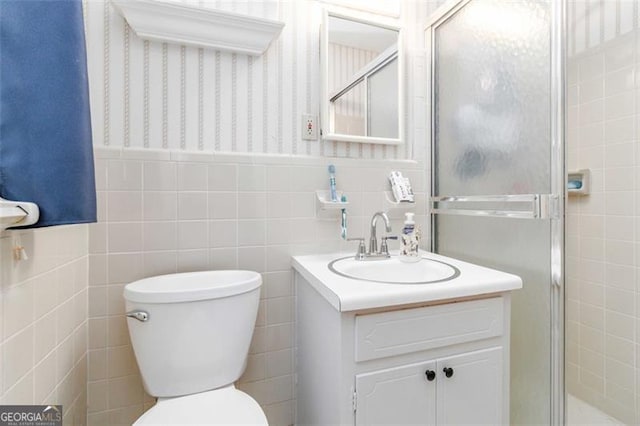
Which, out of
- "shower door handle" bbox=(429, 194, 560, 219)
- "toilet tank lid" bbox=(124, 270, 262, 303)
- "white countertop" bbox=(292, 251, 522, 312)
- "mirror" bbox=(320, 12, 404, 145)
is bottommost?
"toilet tank lid" bbox=(124, 270, 262, 303)

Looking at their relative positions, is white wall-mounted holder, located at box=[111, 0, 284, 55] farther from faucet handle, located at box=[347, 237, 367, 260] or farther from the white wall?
faucet handle, located at box=[347, 237, 367, 260]

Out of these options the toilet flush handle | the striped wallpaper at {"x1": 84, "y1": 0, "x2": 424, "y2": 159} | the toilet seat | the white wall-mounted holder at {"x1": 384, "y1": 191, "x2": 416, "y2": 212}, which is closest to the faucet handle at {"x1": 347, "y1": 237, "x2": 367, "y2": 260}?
the white wall-mounted holder at {"x1": 384, "y1": 191, "x2": 416, "y2": 212}

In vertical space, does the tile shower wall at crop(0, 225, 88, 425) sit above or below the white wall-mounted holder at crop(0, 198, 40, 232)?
below

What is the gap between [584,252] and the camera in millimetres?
1577

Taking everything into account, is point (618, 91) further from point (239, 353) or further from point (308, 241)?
point (239, 353)

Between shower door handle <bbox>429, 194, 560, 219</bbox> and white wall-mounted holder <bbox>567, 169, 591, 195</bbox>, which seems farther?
white wall-mounted holder <bbox>567, 169, 591, 195</bbox>

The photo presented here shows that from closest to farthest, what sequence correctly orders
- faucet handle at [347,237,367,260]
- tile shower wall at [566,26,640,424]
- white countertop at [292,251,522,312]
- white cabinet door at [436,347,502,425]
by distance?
white countertop at [292,251,522,312]
white cabinet door at [436,347,502,425]
faucet handle at [347,237,367,260]
tile shower wall at [566,26,640,424]

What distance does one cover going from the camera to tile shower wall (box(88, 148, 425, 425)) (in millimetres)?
1107

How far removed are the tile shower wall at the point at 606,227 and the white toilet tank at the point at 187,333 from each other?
1668 millimetres

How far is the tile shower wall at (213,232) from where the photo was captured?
1.11 meters

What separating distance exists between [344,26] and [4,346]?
1540 millimetres

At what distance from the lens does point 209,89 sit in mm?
1218

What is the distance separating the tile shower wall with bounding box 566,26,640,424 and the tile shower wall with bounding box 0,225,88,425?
2167 mm

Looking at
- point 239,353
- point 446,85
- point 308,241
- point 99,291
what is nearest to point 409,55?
point 446,85
